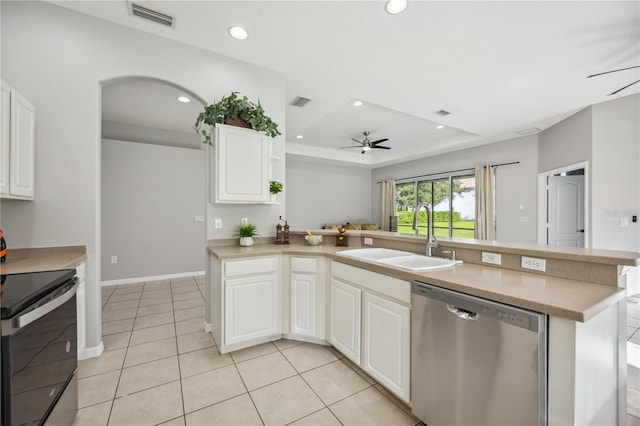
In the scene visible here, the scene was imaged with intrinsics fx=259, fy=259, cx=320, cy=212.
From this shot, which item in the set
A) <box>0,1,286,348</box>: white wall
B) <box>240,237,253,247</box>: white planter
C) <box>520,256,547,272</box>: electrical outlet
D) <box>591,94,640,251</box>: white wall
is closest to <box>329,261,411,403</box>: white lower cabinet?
<box>520,256,547,272</box>: electrical outlet

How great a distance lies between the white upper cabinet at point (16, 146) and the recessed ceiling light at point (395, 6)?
2660mm

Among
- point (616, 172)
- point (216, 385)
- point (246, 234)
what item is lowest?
point (216, 385)

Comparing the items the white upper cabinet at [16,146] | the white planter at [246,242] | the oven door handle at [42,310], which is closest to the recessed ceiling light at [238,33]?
the white upper cabinet at [16,146]

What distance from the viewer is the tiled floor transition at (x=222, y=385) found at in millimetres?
1560

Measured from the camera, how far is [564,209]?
493 centimetres

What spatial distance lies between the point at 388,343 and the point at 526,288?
33.8 inches

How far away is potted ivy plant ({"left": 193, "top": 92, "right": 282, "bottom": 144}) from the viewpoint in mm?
→ 2396

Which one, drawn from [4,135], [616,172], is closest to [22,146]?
[4,135]

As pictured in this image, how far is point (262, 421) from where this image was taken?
5.01ft

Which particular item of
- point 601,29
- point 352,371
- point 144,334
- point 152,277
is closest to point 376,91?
point 601,29

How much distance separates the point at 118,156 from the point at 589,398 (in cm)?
585

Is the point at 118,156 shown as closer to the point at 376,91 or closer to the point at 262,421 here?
the point at 376,91

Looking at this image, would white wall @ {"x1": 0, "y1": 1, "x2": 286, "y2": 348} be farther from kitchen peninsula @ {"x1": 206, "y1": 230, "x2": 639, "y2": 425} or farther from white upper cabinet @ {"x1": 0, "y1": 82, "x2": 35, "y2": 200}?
kitchen peninsula @ {"x1": 206, "y1": 230, "x2": 639, "y2": 425}

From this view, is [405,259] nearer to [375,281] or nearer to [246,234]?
[375,281]
